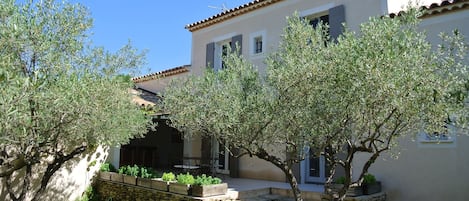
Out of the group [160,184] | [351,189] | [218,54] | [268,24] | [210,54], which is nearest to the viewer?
[351,189]

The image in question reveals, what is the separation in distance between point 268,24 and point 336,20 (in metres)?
3.52

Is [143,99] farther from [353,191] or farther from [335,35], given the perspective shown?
[353,191]

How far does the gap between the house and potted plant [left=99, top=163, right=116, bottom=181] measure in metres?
4.99

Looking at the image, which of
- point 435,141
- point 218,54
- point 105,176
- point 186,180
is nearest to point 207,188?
point 186,180

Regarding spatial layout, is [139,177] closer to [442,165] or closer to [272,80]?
[272,80]

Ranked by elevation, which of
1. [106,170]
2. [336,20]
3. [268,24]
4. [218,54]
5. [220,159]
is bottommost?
[106,170]

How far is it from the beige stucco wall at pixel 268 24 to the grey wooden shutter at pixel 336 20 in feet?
0.62

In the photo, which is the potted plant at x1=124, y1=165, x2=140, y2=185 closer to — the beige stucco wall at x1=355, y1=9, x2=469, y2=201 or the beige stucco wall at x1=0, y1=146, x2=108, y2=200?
the beige stucco wall at x1=0, y1=146, x2=108, y2=200

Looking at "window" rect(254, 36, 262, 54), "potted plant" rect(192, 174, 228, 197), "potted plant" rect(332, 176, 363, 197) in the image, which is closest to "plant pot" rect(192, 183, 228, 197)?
"potted plant" rect(192, 174, 228, 197)

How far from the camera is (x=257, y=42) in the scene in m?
17.6

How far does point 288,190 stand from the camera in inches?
502

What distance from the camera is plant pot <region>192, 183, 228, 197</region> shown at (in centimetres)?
1129

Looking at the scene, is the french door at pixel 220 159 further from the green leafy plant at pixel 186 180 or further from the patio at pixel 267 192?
the green leafy plant at pixel 186 180

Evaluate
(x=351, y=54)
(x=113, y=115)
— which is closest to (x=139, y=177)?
(x=113, y=115)
